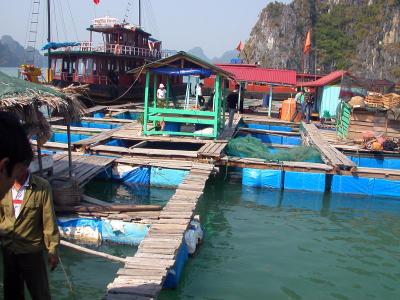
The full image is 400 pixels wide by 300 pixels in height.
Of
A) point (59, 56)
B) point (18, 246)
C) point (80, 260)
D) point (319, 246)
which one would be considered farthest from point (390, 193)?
point (59, 56)

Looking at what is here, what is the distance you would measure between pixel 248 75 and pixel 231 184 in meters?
11.5

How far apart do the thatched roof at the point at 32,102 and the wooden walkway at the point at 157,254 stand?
109 inches

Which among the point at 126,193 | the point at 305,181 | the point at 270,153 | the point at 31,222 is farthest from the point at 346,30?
the point at 31,222

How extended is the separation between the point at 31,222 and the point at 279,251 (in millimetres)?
5923

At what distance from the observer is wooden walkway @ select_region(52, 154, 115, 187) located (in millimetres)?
10570

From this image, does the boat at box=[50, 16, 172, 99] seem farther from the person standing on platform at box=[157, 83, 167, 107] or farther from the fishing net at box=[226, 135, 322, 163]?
the fishing net at box=[226, 135, 322, 163]

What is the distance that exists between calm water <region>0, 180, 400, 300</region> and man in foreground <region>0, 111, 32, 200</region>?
463 centimetres

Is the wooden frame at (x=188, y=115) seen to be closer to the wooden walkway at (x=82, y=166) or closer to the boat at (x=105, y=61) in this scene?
the wooden walkway at (x=82, y=166)

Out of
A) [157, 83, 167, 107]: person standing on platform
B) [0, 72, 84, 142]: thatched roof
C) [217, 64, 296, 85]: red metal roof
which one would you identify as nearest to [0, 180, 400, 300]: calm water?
[0, 72, 84, 142]: thatched roof

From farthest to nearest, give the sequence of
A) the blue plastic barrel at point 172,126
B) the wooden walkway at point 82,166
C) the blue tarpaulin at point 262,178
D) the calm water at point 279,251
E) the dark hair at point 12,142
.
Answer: the blue plastic barrel at point 172,126, the blue tarpaulin at point 262,178, the wooden walkway at point 82,166, the calm water at point 279,251, the dark hair at point 12,142

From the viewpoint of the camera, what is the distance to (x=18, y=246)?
4.13 m

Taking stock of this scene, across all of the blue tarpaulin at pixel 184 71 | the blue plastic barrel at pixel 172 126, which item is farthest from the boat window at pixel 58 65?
the blue tarpaulin at pixel 184 71

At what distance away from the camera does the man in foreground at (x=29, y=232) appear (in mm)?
4039

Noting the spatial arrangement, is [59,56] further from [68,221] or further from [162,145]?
[68,221]
